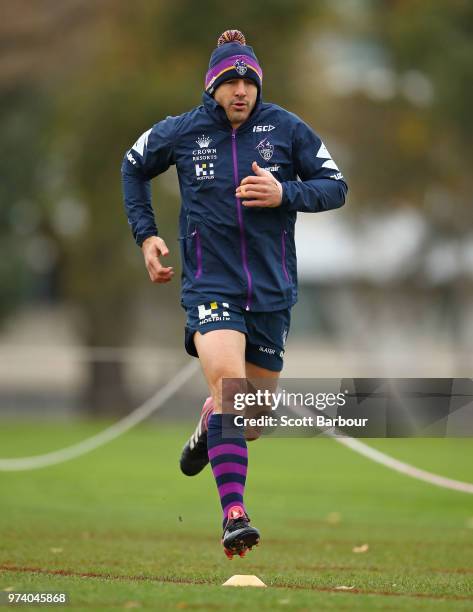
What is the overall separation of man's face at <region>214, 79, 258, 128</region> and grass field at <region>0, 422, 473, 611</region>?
2277 mm

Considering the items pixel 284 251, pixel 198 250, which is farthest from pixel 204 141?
pixel 284 251

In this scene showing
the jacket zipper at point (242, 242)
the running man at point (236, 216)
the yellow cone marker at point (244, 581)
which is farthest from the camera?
the jacket zipper at point (242, 242)

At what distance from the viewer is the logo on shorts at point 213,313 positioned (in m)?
6.59

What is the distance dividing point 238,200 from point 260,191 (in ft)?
0.68

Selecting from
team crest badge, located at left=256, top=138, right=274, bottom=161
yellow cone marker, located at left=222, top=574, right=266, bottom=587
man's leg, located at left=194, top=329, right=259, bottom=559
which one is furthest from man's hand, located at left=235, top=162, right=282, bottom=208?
yellow cone marker, located at left=222, top=574, right=266, bottom=587

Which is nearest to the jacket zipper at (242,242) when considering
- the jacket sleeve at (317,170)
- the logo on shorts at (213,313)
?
the logo on shorts at (213,313)

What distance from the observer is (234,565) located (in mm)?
7156

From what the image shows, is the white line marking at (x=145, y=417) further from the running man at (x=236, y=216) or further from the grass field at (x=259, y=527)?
the running man at (x=236, y=216)

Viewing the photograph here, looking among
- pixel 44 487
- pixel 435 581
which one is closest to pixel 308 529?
pixel 435 581

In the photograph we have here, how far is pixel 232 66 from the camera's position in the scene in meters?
6.71

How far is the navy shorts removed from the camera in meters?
6.60

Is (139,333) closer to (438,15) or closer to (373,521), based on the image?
(438,15)

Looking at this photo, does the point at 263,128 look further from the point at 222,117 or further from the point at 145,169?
the point at 145,169

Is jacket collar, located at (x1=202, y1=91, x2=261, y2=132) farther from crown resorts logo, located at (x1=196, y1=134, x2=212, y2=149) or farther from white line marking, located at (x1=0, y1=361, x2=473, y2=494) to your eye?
white line marking, located at (x1=0, y1=361, x2=473, y2=494)
